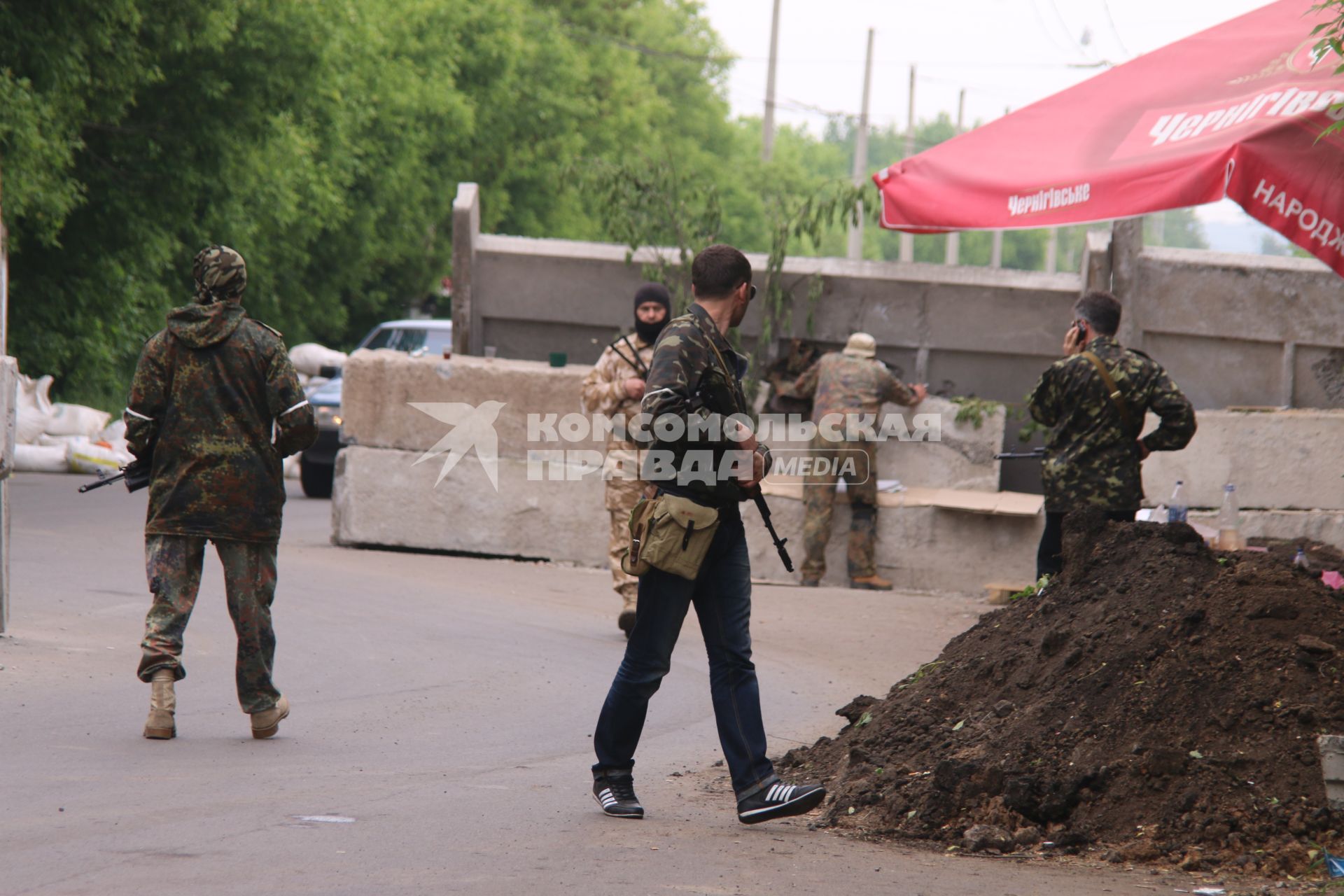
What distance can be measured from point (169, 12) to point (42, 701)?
547 inches

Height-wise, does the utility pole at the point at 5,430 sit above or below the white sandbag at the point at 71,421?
above

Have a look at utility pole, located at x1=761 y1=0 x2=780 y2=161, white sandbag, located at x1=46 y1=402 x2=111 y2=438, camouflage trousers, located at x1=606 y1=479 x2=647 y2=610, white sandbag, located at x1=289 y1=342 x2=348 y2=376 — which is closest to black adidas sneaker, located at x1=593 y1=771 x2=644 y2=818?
camouflage trousers, located at x1=606 y1=479 x2=647 y2=610

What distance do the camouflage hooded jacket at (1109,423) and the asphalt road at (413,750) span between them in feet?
4.92

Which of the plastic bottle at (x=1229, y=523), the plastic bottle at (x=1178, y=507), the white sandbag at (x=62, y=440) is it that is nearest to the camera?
the plastic bottle at (x=1178, y=507)

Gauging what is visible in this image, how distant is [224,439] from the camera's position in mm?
5766

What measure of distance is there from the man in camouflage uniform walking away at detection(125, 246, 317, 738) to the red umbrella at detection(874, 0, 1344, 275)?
339 cm

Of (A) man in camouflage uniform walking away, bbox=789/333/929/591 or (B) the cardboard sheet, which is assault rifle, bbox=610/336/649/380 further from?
(A) man in camouflage uniform walking away, bbox=789/333/929/591

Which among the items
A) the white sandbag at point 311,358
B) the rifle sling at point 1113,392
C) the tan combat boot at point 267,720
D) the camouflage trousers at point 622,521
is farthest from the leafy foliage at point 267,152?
the tan combat boot at point 267,720

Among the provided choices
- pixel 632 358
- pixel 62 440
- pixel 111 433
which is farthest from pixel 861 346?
pixel 111 433

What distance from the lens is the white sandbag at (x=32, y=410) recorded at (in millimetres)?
17969

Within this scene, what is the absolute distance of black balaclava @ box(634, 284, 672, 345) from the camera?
27.6ft

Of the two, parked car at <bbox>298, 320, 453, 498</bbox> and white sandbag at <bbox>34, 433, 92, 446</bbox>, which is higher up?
parked car at <bbox>298, 320, 453, 498</bbox>

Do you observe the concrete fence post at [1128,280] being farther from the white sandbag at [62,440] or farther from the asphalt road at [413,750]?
the white sandbag at [62,440]

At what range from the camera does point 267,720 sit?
231 inches
